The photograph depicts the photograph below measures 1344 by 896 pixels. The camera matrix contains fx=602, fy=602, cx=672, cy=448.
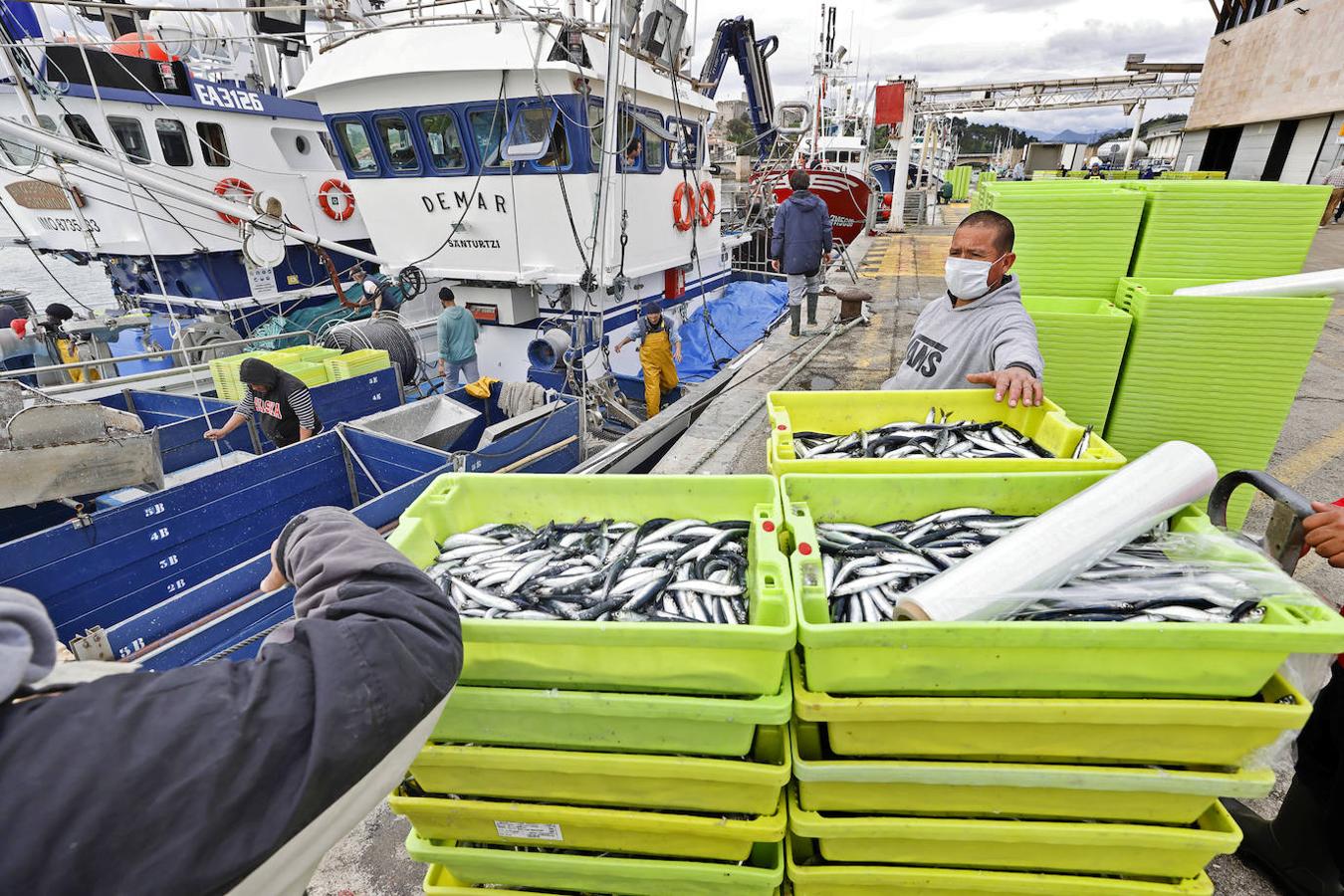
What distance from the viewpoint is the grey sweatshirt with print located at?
293 cm

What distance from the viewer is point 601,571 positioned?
74.8 inches

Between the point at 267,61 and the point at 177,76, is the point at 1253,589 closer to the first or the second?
the point at 177,76

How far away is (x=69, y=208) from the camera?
12.0m

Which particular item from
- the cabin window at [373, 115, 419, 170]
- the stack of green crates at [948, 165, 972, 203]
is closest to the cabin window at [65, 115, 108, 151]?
the cabin window at [373, 115, 419, 170]

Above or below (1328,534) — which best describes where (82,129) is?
above

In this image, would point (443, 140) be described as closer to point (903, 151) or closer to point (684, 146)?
point (684, 146)

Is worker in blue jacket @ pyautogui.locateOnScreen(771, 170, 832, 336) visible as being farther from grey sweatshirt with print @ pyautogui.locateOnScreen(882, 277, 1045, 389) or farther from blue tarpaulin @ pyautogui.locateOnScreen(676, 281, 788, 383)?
grey sweatshirt with print @ pyautogui.locateOnScreen(882, 277, 1045, 389)

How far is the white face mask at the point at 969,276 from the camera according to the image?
10.3 ft

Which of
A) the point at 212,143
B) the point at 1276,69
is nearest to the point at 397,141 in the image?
Answer: the point at 212,143

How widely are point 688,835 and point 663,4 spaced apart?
36.1ft

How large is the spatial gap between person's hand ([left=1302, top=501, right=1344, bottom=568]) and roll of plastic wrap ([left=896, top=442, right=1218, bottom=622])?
0.81 ft

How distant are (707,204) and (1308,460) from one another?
10927 mm

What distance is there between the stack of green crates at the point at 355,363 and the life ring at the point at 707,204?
7.56 meters

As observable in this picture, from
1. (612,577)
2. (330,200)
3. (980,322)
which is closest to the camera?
(612,577)
